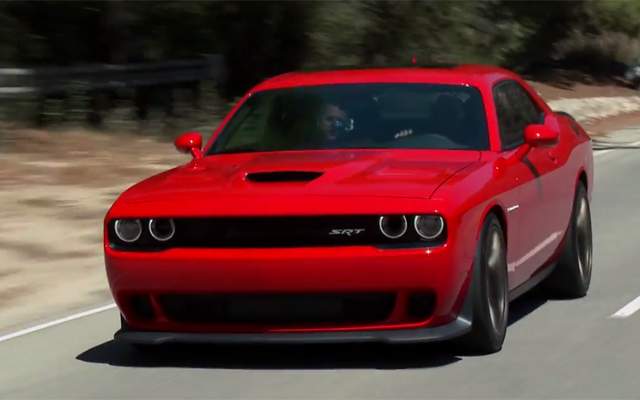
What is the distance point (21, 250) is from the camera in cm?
1152

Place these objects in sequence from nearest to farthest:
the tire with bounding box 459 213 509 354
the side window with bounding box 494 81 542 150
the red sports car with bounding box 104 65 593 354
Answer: the red sports car with bounding box 104 65 593 354 → the tire with bounding box 459 213 509 354 → the side window with bounding box 494 81 542 150

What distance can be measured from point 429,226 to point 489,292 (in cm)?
70

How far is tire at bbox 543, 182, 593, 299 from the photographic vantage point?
8688 mm

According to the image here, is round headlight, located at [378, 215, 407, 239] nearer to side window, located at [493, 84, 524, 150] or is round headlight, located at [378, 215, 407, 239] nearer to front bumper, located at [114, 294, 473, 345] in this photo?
front bumper, located at [114, 294, 473, 345]

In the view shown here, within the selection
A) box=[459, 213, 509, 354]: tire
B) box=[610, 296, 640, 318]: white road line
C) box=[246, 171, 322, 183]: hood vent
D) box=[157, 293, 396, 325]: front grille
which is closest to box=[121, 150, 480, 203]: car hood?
box=[246, 171, 322, 183]: hood vent

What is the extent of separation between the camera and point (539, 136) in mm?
7668

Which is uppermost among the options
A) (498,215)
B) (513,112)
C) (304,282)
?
(513,112)

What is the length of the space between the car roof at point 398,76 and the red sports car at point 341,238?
0.29 metres

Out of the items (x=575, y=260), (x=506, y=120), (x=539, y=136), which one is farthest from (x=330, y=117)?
(x=575, y=260)

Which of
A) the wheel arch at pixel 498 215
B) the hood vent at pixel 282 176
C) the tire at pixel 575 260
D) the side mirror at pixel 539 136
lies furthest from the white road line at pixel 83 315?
the hood vent at pixel 282 176

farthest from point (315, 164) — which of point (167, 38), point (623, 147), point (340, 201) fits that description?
point (623, 147)

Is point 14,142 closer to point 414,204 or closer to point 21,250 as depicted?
point 21,250

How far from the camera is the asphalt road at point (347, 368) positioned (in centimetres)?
627

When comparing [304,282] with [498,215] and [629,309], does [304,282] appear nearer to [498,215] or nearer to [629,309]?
[498,215]
